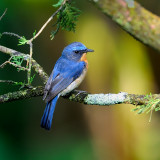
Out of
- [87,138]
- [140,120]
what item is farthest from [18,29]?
[140,120]

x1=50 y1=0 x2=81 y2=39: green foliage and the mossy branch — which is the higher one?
x1=50 y1=0 x2=81 y2=39: green foliage

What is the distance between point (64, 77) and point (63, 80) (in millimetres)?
57

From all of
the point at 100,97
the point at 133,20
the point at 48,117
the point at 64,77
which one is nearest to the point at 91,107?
the point at 64,77

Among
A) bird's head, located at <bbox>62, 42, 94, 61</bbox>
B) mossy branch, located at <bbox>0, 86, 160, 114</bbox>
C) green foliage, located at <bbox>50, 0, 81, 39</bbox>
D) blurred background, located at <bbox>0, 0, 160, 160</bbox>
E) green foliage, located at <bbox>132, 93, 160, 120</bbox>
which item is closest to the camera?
green foliage, located at <bbox>132, 93, 160, 120</bbox>

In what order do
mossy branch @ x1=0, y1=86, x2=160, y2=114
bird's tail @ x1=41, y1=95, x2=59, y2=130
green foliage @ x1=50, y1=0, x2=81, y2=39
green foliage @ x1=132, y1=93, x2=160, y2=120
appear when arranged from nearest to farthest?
1. green foliage @ x1=132, y1=93, x2=160, y2=120
2. mossy branch @ x1=0, y1=86, x2=160, y2=114
3. green foliage @ x1=50, y1=0, x2=81, y2=39
4. bird's tail @ x1=41, y1=95, x2=59, y2=130

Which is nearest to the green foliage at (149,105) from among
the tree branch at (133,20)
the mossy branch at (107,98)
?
the mossy branch at (107,98)

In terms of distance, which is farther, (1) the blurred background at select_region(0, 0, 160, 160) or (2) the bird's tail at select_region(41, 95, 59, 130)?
(1) the blurred background at select_region(0, 0, 160, 160)

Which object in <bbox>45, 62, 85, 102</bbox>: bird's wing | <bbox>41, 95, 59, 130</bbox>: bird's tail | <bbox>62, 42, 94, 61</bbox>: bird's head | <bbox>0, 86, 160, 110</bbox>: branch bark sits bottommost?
<bbox>41, 95, 59, 130</bbox>: bird's tail

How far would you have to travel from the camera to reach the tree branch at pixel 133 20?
418 centimetres

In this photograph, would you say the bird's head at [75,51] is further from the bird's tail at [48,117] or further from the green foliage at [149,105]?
the green foliage at [149,105]

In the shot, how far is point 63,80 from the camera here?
14.9 ft

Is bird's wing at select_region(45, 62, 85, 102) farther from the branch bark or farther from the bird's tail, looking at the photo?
the branch bark

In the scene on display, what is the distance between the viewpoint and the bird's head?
15.9ft

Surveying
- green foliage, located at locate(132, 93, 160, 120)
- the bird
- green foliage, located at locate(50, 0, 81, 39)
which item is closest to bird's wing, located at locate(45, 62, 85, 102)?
the bird
